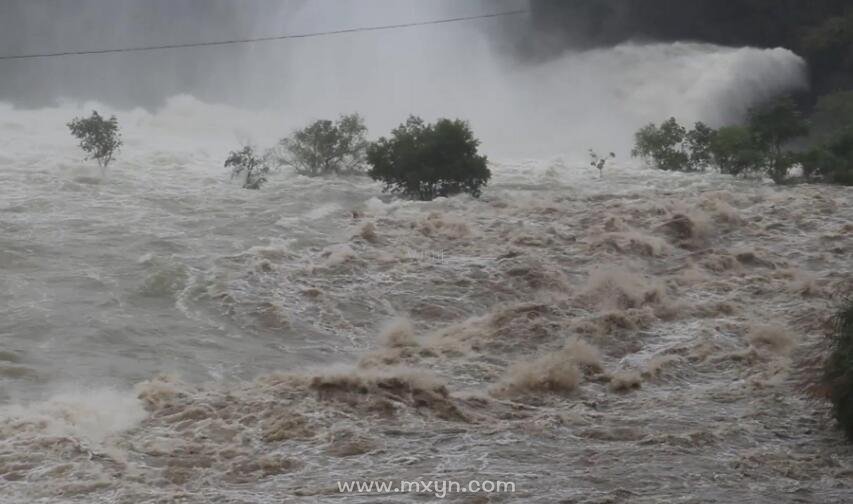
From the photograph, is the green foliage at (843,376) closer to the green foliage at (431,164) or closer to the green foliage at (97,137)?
the green foliage at (431,164)

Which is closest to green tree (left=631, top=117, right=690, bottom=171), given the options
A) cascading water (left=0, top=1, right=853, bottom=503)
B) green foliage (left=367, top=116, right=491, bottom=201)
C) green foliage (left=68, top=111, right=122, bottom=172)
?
cascading water (left=0, top=1, right=853, bottom=503)

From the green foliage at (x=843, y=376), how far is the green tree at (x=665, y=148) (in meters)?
24.1

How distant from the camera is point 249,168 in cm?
2814

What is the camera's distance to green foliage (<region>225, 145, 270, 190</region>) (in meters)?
27.6

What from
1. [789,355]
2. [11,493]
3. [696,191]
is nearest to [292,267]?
[789,355]

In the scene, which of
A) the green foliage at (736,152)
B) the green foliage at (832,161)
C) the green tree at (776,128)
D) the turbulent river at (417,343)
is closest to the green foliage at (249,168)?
the turbulent river at (417,343)

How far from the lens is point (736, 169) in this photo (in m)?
29.8

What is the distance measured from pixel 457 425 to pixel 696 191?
1709 centimetres

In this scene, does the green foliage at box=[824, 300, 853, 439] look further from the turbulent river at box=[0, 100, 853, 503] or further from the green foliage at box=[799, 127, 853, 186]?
the green foliage at box=[799, 127, 853, 186]

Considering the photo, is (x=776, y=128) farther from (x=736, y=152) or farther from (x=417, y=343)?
(x=417, y=343)

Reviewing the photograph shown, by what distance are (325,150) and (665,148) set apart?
11524mm

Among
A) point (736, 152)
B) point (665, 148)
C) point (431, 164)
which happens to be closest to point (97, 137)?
point (431, 164)

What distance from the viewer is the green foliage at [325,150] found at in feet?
102

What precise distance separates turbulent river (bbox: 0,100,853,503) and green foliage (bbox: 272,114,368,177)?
5.52 meters
